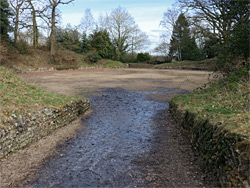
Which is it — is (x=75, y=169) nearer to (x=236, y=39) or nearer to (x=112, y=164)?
(x=112, y=164)

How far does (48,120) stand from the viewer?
7.16 m

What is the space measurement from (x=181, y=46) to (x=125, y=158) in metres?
43.7

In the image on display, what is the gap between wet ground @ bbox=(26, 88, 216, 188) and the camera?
4.47 meters

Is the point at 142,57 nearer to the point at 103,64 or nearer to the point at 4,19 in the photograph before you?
the point at 103,64

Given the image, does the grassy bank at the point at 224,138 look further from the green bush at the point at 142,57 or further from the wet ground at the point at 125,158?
the green bush at the point at 142,57

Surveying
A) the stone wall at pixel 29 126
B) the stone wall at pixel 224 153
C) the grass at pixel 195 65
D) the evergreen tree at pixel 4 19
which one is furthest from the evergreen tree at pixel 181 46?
the stone wall at pixel 224 153

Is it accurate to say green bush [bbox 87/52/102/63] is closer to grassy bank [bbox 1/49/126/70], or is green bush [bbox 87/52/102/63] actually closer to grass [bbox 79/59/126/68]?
grassy bank [bbox 1/49/126/70]

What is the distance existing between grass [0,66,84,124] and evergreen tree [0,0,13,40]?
22.5m

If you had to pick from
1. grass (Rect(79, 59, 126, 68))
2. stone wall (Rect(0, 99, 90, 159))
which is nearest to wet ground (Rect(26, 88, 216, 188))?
stone wall (Rect(0, 99, 90, 159))

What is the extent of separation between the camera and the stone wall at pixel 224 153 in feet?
11.3

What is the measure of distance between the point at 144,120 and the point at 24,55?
A: 88.4 feet

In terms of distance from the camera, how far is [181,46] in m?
46.4

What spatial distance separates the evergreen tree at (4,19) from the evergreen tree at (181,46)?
28207 millimetres

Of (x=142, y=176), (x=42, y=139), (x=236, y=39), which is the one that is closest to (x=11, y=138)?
(x=42, y=139)
